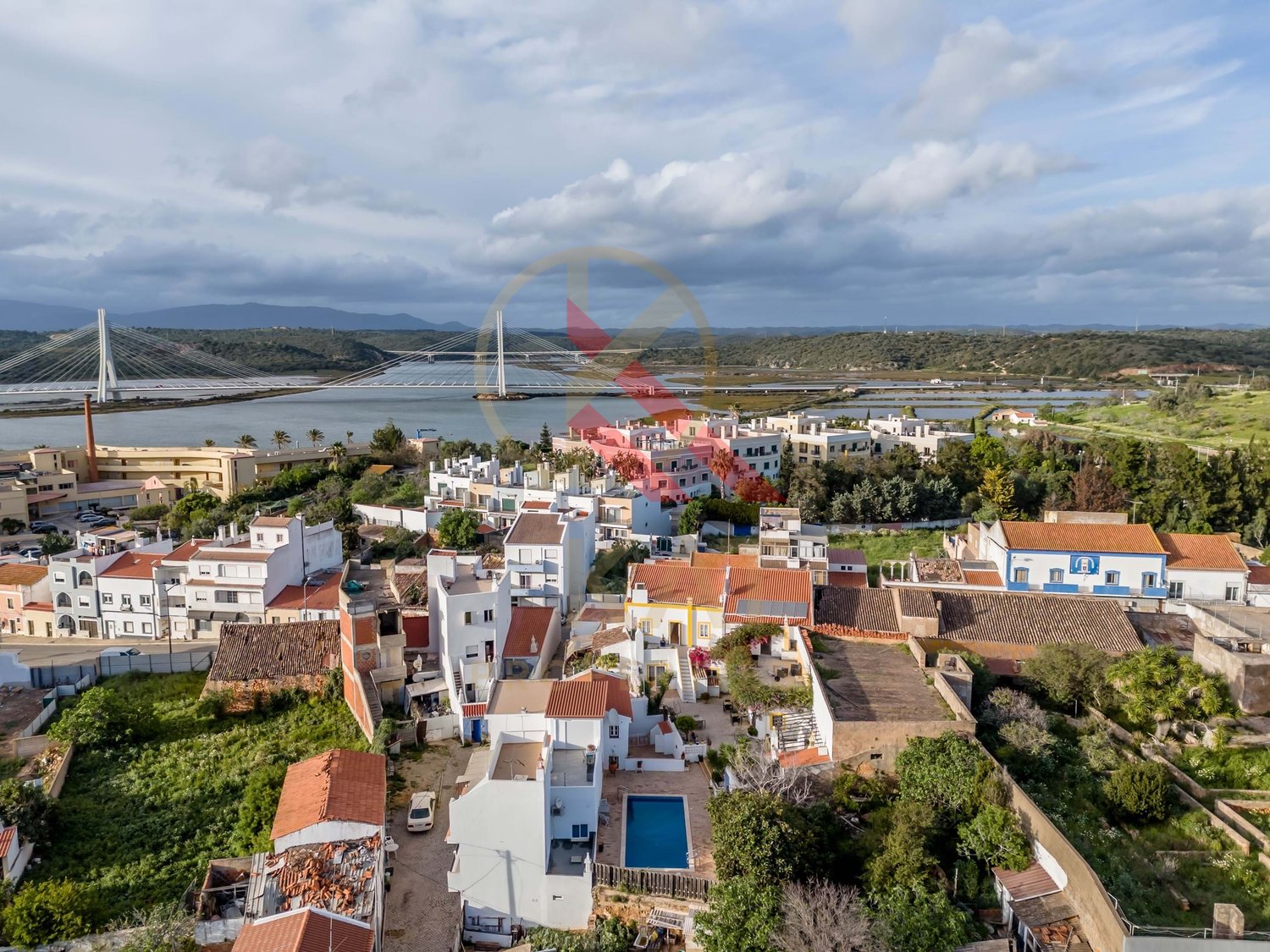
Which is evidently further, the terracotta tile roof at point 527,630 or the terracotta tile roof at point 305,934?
the terracotta tile roof at point 527,630

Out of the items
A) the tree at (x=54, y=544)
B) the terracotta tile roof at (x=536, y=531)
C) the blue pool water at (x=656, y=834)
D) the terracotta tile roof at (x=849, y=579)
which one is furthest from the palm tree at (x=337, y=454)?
the blue pool water at (x=656, y=834)

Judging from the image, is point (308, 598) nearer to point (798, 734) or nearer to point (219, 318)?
point (798, 734)

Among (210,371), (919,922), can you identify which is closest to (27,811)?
(919,922)

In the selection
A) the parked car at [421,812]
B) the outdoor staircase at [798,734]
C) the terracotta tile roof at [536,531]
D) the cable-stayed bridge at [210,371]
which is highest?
the cable-stayed bridge at [210,371]

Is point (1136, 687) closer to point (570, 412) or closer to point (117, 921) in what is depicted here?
point (117, 921)

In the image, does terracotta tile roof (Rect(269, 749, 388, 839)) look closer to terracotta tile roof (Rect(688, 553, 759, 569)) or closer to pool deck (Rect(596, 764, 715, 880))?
pool deck (Rect(596, 764, 715, 880))

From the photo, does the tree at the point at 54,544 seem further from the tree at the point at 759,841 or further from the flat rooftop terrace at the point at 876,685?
the tree at the point at 759,841
